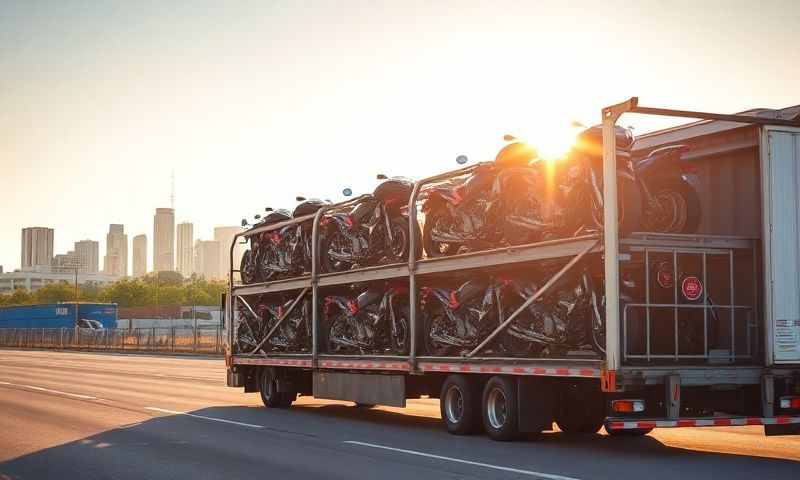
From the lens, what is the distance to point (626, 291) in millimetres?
12484

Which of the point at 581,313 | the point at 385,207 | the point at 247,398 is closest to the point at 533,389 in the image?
the point at 581,313

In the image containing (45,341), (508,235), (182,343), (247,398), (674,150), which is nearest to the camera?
(674,150)

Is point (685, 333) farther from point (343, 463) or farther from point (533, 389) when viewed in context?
point (343, 463)

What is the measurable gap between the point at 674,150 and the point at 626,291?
198cm

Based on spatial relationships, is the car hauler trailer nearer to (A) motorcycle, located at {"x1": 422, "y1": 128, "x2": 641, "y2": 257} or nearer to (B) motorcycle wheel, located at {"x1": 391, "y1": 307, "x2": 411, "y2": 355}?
(A) motorcycle, located at {"x1": 422, "y1": 128, "x2": 641, "y2": 257}

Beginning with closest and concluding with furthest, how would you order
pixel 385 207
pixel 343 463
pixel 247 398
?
1. pixel 343 463
2. pixel 385 207
3. pixel 247 398

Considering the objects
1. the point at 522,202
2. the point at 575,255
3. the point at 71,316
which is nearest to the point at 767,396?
the point at 575,255

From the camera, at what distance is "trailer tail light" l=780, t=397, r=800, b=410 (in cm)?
1245

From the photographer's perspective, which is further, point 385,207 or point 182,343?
point 182,343

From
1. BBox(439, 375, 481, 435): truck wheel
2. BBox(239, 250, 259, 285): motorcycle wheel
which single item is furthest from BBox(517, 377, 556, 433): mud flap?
BBox(239, 250, 259, 285): motorcycle wheel

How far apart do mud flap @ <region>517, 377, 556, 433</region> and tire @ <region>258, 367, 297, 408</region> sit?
27.4 feet

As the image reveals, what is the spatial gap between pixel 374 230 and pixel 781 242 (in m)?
7.03

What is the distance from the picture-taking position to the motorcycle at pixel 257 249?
2195 cm

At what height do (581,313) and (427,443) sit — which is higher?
(581,313)
